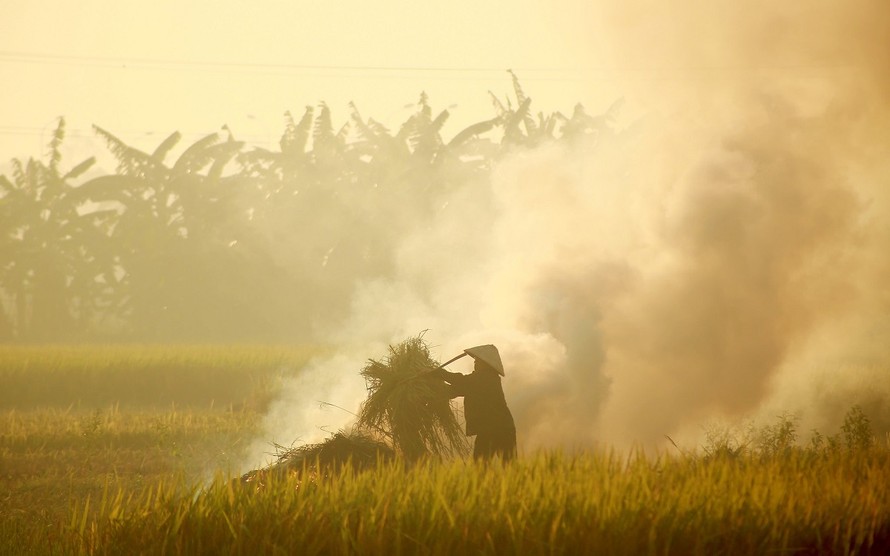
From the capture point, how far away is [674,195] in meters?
23.4

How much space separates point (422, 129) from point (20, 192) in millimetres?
19422

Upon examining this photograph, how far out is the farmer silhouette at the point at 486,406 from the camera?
41.5 feet

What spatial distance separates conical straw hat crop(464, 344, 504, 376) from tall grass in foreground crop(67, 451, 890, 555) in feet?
9.22

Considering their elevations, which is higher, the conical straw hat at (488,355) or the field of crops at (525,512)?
the conical straw hat at (488,355)

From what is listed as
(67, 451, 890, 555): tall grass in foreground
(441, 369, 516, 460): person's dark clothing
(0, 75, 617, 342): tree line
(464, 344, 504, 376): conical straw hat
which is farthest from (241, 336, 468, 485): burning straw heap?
(0, 75, 617, 342): tree line

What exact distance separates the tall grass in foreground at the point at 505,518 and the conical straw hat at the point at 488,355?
2811 millimetres

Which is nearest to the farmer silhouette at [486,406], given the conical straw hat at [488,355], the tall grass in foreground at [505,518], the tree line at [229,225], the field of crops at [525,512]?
the conical straw hat at [488,355]

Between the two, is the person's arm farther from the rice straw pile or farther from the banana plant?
the banana plant

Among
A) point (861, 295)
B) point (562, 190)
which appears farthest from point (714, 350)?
point (861, 295)

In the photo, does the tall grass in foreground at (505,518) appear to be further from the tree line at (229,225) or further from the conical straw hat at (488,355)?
the tree line at (229,225)

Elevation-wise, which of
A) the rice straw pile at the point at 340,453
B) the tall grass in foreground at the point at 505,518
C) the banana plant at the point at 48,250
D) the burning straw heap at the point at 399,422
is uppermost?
the banana plant at the point at 48,250

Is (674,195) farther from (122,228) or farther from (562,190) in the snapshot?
(122,228)

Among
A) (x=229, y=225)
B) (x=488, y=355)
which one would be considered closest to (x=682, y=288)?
(x=488, y=355)

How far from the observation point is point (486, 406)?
1269 centimetres
